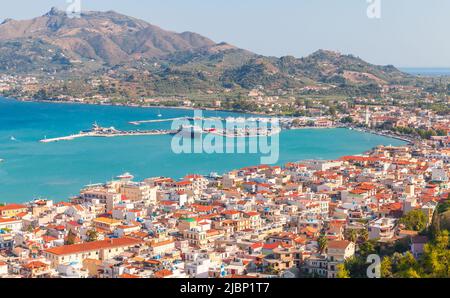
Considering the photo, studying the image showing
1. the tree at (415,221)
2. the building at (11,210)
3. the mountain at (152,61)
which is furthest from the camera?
the mountain at (152,61)

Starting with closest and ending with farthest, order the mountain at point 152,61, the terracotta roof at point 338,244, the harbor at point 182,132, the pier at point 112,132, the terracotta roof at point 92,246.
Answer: the terracotta roof at point 338,244, the terracotta roof at point 92,246, the harbor at point 182,132, the pier at point 112,132, the mountain at point 152,61

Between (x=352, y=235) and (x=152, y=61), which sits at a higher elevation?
(x=152, y=61)

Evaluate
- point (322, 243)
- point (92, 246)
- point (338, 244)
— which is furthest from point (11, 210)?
point (338, 244)

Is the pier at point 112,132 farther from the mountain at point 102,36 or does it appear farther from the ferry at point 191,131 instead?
the mountain at point 102,36

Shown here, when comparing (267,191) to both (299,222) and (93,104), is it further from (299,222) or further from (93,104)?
(93,104)

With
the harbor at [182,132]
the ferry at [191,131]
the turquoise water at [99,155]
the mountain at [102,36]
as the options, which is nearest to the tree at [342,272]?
the turquoise water at [99,155]

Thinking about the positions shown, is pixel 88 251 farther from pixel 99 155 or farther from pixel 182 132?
pixel 182 132

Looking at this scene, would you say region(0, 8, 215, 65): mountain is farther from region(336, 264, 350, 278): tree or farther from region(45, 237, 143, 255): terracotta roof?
region(336, 264, 350, 278): tree
